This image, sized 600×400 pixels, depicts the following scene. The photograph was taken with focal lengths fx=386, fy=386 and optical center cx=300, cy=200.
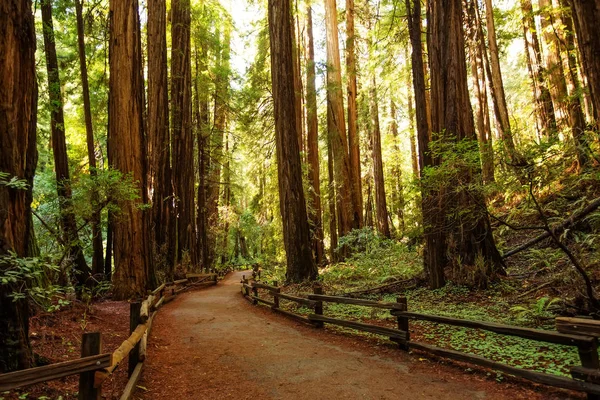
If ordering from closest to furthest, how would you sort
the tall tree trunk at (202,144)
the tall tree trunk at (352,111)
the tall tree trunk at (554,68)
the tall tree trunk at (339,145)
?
the tall tree trunk at (554,68) < the tall tree trunk at (339,145) < the tall tree trunk at (352,111) < the tall tree trunk at (202,144)

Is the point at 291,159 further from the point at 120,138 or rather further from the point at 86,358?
the point at 86,358

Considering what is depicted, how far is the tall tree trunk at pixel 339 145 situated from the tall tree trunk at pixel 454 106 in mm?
8587

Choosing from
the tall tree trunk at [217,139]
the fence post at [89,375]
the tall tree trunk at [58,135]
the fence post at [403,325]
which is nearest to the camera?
the fence post at [89,375]

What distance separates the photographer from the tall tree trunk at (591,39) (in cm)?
520

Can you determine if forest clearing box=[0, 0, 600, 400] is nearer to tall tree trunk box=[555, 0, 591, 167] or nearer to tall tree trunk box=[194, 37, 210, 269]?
tall tree trunk box=[555, 0, 591, 167]

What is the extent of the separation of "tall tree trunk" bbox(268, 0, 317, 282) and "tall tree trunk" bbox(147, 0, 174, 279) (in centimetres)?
474

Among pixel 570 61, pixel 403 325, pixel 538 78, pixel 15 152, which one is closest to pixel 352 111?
pixel 538 78

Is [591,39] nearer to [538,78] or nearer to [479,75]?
[538,78]

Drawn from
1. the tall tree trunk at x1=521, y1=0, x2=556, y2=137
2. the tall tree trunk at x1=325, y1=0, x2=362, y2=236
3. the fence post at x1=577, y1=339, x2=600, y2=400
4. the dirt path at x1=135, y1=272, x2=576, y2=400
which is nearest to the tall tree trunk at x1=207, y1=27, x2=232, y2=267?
the tall tree trunk at x1=325, y1=0, x2=362, y2=236

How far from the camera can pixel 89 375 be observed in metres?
3.32

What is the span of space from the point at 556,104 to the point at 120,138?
13.9 metres

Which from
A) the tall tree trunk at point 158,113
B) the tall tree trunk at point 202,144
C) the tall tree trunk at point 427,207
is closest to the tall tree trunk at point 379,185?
the tall tree trunk at point 202,144

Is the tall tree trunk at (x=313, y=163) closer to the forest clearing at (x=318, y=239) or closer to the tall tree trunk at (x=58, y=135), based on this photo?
the forest clearing at (x=318, y=239)

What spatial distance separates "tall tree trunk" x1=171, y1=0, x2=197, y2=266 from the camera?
17.6 meters
